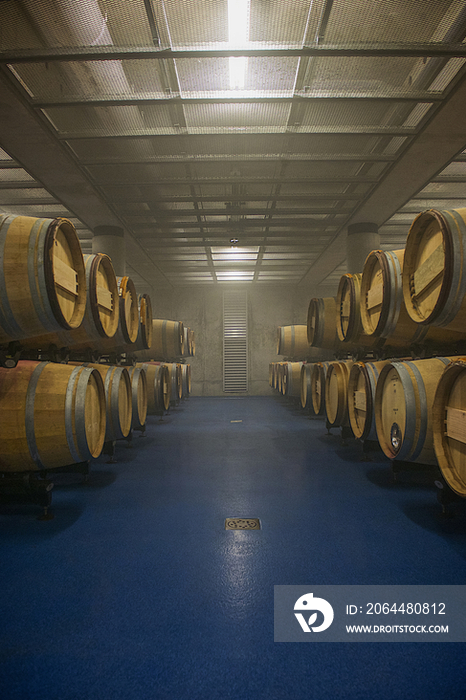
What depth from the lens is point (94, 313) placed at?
326 cm

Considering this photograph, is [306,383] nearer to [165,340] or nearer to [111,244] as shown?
[165,340]

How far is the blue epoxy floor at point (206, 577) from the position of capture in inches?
52.9

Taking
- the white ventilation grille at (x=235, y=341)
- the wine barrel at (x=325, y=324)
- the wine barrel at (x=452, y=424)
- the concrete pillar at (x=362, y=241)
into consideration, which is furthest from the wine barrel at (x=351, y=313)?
the white ventilation grille at (x=235, y=341)

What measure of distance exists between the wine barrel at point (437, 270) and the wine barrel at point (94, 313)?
8.45 feet

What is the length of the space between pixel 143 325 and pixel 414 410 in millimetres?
4006

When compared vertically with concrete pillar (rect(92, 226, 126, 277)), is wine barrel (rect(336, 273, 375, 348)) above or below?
below

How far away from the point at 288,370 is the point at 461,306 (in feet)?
23.4

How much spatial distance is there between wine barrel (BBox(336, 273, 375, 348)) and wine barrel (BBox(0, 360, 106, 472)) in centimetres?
288

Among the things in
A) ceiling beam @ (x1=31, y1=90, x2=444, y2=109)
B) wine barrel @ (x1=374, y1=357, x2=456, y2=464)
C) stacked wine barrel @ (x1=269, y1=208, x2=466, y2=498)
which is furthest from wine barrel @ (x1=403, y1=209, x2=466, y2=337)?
ceiling beam @ (x1=31, y1=90, x2=444, y2=109)

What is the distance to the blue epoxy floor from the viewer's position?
1344 millimetres

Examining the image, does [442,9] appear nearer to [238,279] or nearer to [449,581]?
[449,581]

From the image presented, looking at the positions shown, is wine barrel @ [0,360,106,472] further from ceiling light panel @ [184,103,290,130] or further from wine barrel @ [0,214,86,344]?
ceiling light panel @ [184,103,290,130]

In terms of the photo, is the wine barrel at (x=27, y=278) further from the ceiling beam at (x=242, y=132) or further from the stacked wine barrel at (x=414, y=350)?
the ceiling beam at (x=242, y=132)

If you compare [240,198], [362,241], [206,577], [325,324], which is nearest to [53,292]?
[206,577]
